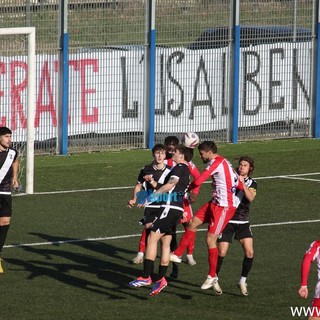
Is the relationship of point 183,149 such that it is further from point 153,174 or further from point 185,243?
point 185,243

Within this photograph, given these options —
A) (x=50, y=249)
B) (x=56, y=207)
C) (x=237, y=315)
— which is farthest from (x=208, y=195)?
(x=237, y=315)

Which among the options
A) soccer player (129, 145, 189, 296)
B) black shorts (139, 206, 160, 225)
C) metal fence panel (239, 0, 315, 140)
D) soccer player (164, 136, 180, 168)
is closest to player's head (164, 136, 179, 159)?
soccer player (164, 136, 180, 168)

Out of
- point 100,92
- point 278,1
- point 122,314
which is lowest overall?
point 122,314

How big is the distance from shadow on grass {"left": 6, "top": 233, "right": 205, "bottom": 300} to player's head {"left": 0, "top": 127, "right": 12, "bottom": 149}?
1.65 meters

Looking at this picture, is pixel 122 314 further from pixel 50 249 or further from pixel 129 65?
pixel 129 65

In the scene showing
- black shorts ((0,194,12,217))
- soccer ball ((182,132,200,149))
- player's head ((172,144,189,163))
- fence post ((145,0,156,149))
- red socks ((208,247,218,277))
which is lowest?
red socks ((208,247,218,277))

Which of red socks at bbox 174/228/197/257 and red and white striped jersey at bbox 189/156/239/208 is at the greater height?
red and white striped jersey at bbox 189/156/239/208

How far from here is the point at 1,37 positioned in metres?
24.8

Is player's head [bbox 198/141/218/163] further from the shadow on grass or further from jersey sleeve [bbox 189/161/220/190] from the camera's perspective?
the shadow on grass

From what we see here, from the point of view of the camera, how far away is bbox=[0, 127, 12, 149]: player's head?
56.3 ft

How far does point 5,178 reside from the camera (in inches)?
672

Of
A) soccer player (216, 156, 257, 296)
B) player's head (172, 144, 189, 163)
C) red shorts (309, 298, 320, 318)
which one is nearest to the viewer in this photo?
red shorts (309, 298, 320, 318)

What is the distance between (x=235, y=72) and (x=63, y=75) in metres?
4.50

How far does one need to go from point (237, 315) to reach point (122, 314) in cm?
135
